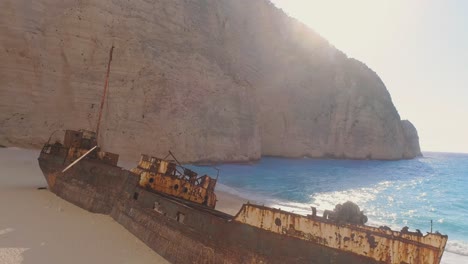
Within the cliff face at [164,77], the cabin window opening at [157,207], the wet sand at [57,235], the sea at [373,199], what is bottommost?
the sea at [373,199]

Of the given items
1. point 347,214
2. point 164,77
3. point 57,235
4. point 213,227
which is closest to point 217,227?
point 213,227

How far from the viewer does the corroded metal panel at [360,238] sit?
527cm

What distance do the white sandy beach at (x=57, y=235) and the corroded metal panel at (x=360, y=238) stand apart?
3.18 m

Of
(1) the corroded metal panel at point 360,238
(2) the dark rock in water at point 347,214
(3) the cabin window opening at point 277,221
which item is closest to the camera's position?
(1) the corroded metal panel at point 360,238

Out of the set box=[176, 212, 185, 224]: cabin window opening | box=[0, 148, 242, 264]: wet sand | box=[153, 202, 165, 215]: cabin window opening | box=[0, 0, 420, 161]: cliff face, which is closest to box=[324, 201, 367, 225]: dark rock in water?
box=[176, 212, 185, 224]: cabin window opening

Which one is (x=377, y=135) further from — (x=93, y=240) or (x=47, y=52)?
(x=93, y=240)

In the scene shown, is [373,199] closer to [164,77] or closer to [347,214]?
[164,77]

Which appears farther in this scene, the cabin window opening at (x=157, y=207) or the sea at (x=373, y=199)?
the sea at (x=373, y=199)

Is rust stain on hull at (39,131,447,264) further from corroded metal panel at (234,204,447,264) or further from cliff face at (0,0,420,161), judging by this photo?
cliff face at (0,0,420,161)

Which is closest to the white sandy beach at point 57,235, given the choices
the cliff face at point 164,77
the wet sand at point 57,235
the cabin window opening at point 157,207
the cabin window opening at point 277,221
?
the wet sand at point 57,235

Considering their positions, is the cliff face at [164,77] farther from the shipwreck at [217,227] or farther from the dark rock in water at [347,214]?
the dark rock in water at [347,214]

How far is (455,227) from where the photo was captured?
759 inches

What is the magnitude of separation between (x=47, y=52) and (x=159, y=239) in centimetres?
2372

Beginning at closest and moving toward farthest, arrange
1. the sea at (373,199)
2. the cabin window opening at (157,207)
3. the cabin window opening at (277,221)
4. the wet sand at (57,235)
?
the cabin window opening at (277,221) → the wet sand at (57,235) → the cabin window opening at (157,207) → the sea at (373,199)
